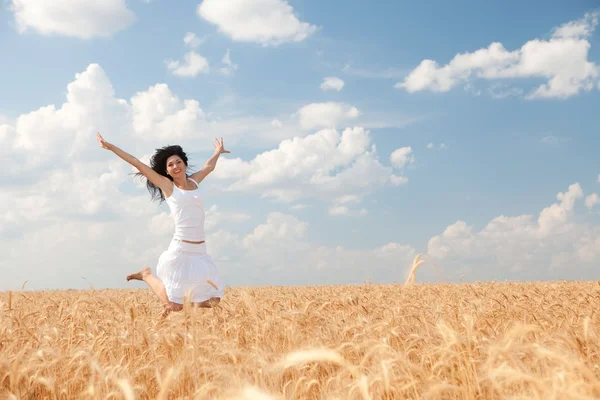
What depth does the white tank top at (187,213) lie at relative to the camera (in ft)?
24.5

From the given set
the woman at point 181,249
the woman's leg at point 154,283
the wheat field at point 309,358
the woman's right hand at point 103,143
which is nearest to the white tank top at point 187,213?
the woman at point 181,249

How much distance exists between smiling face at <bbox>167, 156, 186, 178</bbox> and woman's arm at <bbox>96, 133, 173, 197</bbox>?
4.9 inches

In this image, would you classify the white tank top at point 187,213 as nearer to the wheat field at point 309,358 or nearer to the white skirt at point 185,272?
the white skirt at point 185,272

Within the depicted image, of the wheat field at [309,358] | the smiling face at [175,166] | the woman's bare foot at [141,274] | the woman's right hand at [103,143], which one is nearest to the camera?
the wheat field at [309,358]

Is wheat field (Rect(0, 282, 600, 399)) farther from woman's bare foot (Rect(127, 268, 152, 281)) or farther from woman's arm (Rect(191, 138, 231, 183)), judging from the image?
woman's arm (Rect(191, 138, 231, 183))

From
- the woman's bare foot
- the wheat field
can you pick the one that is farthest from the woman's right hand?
the wheat field

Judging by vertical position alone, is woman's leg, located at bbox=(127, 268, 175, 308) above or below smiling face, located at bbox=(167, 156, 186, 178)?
below

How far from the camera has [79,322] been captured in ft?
20.8

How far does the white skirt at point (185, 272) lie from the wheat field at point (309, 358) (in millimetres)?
947

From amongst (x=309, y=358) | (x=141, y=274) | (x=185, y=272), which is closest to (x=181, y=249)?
(x=185, y=272)

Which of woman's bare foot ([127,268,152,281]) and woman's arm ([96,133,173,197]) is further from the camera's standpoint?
woman's bare foot ([127,268,152,281])

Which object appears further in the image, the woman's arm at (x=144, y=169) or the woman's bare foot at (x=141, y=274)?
the woman's bare foot at (x=141, y=274)

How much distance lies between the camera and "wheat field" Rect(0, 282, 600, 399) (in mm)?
2727

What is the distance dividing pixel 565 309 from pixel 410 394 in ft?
15.5
